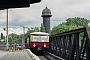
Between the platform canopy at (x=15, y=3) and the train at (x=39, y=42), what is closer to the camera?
the platform canopy at (x=15, y=3)

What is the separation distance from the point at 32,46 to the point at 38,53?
2.15m

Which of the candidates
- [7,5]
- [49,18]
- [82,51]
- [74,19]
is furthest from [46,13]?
[82,51]

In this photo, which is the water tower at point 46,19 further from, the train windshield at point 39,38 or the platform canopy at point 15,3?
the platform canopy at point 15,3

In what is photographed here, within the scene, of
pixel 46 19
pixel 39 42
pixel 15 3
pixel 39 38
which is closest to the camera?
pixel 15 3

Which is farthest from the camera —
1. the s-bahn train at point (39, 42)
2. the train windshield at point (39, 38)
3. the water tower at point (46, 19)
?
the water tower at point (46, 19)

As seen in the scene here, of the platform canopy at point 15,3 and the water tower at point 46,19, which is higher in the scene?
the water tower at point 46,19

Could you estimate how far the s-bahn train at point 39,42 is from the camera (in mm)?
36812

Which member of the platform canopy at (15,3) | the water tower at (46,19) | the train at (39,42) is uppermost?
the water tower at (46,19)

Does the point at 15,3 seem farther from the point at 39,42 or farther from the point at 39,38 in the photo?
the point at 39,38

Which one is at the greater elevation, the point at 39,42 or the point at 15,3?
the point at 15,3

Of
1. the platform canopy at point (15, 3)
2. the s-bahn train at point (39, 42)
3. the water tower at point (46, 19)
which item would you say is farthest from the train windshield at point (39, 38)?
the water tower at point (46, 19)

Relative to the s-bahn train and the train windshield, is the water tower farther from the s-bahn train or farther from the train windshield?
the train windshield

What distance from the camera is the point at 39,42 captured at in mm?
37312

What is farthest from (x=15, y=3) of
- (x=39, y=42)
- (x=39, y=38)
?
(x=39, y=38)
